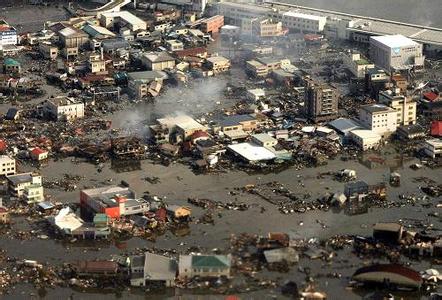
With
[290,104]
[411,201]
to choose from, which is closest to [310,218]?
[411,201]

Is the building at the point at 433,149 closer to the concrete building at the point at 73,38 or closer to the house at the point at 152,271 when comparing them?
the house at the point at 152,271

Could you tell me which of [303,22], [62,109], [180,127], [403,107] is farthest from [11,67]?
[403,107]

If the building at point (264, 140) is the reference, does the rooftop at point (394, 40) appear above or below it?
above

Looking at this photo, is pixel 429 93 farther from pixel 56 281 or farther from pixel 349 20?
pixel 56 281

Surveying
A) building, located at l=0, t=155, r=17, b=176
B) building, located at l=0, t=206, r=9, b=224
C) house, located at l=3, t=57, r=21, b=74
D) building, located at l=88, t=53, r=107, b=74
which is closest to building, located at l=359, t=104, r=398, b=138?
building, located at l=88, t=53, r=107, b=74

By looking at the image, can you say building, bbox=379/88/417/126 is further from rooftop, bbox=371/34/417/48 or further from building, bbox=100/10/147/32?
building, bbox=100/10/147/32

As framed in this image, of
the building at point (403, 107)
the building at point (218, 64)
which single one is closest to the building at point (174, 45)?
the building at point (218, 64)

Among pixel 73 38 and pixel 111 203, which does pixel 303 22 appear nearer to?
pixel 73 38
